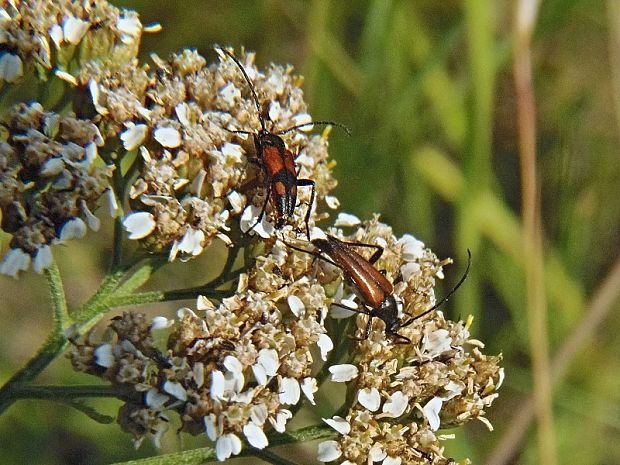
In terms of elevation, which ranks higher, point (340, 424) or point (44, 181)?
point (44, 181)

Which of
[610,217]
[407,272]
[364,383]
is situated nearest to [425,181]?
[610,217]

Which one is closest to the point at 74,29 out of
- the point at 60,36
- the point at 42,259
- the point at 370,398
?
the point at 60,36

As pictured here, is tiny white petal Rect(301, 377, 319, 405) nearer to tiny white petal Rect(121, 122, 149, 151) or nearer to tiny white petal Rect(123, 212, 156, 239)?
tiny white petal Rect(123, 212, 156, 239)

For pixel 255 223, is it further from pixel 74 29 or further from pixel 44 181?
pixel 74 29

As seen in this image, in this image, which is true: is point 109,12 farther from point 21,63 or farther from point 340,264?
point 340,264

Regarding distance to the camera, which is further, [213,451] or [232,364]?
[213,451]

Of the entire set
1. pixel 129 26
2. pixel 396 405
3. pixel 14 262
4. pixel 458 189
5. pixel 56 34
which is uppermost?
pixel 458 189

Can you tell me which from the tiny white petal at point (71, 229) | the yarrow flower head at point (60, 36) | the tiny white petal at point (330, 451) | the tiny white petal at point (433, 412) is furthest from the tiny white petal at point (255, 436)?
the yarrow flower head at point (60, 36)
